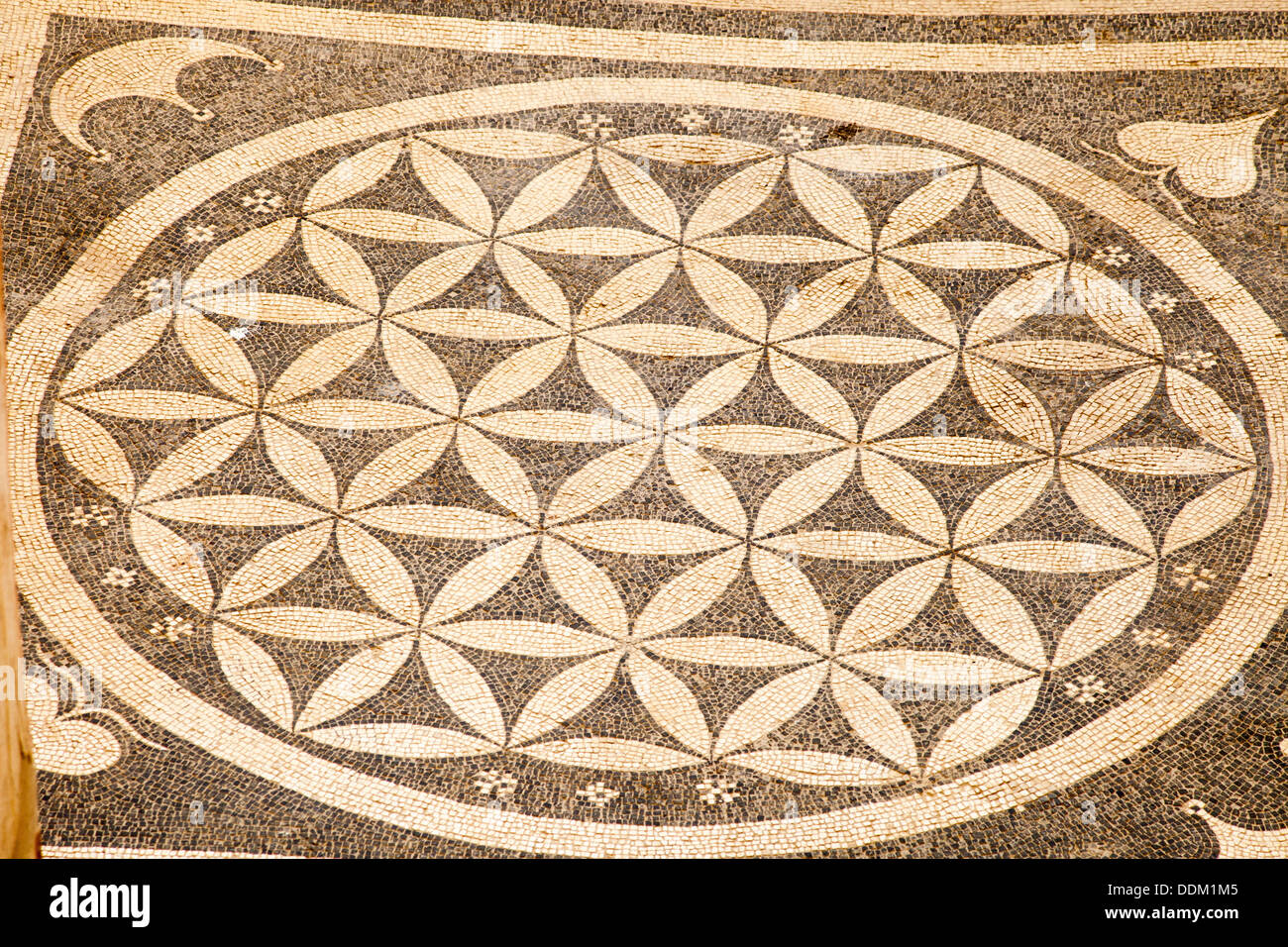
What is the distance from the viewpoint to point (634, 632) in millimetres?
5699

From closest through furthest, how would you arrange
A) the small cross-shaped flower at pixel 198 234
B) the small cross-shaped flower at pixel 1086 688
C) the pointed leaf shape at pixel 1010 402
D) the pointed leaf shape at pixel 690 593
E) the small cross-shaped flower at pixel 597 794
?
A: the small cross-shaped flower at pixel 597 794, the small cross-shaped flower at pixel 1086 688, the pointed leaf shape at pixel 690 593, the pointed leaf shape at pixel 1010 402, the small cross-shaped flower at pixel 198 234

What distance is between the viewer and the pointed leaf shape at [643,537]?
5922 mm

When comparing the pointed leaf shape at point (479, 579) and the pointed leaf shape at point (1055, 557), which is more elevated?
the pointed leaf shape at point (479, 579)

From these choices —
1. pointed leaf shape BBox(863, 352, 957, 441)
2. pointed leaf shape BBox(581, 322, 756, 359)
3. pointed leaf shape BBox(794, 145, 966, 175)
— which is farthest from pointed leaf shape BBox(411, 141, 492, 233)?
pointed leaf shape BBox(863, 352, 957, 441)

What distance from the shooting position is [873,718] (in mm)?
5461

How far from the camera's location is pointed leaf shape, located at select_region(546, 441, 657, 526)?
6023mm

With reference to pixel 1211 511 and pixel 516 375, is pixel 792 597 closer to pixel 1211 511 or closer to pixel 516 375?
pixel 516 375

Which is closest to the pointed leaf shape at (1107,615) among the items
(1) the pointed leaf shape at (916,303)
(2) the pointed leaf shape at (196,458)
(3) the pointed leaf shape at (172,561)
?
(1) the pointed leaf shape at (916,303)

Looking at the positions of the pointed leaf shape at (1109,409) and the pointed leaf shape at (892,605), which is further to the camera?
the pointed leaf shape at (1109,409)

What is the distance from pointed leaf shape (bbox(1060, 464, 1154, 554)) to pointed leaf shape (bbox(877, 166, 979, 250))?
140cm

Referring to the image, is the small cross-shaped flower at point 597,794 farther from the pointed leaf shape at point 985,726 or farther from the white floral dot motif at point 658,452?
the pointed leaf shape at point 985,726

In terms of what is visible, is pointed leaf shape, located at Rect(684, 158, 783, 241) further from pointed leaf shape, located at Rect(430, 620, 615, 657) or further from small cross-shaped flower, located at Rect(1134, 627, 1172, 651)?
small cross-shaped flower, located at Rect(1134, 627, 1172, 651)

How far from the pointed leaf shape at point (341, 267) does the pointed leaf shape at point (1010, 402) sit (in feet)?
8.73

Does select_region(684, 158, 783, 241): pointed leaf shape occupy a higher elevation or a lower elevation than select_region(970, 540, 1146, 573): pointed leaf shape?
higher
